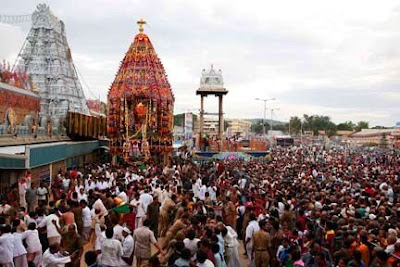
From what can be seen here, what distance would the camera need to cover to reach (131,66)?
30062 millimetres

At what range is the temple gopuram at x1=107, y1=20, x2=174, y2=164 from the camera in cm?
2953

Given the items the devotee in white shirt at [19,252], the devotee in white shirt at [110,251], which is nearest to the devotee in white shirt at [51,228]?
the devotee in white shirt at [19,252]

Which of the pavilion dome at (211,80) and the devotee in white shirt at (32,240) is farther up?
the pavilion dome at (211,80)

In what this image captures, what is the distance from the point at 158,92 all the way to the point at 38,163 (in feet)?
44.2

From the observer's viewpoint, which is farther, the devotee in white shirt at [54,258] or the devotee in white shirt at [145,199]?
the devotee in white shirt at [145,199]

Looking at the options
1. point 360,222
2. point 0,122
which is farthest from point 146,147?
point 360,222

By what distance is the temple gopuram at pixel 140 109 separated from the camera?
29.5 m

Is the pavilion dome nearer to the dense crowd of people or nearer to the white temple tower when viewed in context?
the white temple tower

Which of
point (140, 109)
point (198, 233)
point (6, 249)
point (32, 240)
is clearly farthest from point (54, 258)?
point (140, 109)

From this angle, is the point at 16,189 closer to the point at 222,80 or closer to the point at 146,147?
the point at 146,147

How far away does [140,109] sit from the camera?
3053 cm

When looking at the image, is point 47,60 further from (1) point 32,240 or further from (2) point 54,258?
(2) point 54,258

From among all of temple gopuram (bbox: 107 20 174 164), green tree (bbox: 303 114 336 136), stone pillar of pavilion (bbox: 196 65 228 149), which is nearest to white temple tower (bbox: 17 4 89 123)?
stone pillar of pavilion (bbox: 196 65 228 149)

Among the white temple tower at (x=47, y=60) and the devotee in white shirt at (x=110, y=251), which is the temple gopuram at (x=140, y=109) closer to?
the devotee in white shirt at (x=110, y=251)
